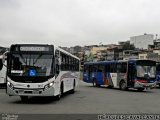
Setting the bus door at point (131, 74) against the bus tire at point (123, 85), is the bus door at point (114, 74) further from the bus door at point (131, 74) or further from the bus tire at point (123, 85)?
the bus door at point (131, 74)

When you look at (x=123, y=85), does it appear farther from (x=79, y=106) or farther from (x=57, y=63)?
(x=79, y=106)

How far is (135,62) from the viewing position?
33.3 metres

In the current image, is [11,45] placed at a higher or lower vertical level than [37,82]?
higher

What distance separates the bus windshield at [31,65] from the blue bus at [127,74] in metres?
15.3

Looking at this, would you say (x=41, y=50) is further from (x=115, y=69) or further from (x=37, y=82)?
(x=115, y=69)

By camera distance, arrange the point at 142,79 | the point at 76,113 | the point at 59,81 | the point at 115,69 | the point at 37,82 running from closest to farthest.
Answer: the point at 76,113 → the point at 37,82 → the point at 59,81 → the point at 142,79 → the point at 115,69

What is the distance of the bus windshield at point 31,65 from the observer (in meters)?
18.8

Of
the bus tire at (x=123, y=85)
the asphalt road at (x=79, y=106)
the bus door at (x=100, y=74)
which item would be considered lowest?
the asphalt road at (x=79, y=106)

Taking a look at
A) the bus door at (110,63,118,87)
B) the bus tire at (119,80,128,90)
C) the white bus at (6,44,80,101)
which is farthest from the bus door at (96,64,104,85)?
the white bus at (6,44,80,101)

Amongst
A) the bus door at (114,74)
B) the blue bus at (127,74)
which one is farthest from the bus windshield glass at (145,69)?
the bus door at (114,74)

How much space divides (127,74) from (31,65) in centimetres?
1685

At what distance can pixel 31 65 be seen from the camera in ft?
61.9

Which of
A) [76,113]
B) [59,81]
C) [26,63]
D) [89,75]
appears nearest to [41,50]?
[26,63]

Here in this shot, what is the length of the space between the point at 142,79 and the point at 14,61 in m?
16.3
